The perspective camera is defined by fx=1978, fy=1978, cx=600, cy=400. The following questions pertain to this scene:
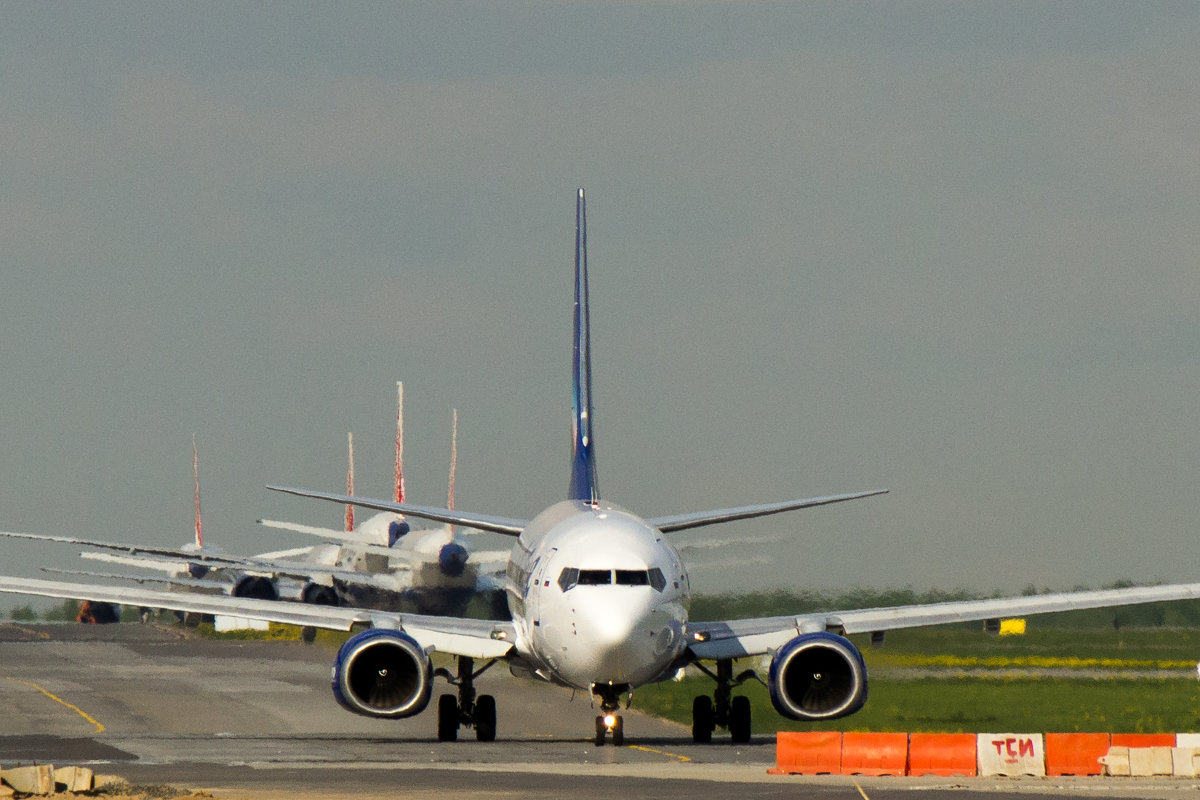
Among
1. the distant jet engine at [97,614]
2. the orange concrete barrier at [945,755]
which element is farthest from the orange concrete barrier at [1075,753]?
the distant jet engine at [97,614]

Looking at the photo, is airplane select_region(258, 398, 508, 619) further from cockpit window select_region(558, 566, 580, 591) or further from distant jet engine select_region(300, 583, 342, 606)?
cockpit window select_region(558, 566, 580, 591)

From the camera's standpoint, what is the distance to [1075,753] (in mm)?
27984

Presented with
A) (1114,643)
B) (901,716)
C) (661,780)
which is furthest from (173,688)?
(1114,643)

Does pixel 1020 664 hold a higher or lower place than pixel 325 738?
higher

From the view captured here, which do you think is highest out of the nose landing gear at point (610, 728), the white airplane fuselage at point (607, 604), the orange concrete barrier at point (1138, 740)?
the white airplane fuselage at point (607, 604)

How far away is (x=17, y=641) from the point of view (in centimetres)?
9862

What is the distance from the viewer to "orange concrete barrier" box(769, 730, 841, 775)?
2861 centimetres

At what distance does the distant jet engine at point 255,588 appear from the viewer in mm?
100875

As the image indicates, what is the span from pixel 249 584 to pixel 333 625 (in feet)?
217

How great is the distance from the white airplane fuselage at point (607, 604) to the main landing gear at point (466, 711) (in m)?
2.65

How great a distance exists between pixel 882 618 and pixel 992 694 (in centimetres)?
1196

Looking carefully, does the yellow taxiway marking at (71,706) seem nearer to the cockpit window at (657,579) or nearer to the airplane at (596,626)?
the airplane at (596,626)

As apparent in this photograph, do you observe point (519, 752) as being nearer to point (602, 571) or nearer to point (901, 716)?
point (602, 571)

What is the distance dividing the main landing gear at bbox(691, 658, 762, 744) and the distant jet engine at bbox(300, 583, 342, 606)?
59335 mm
